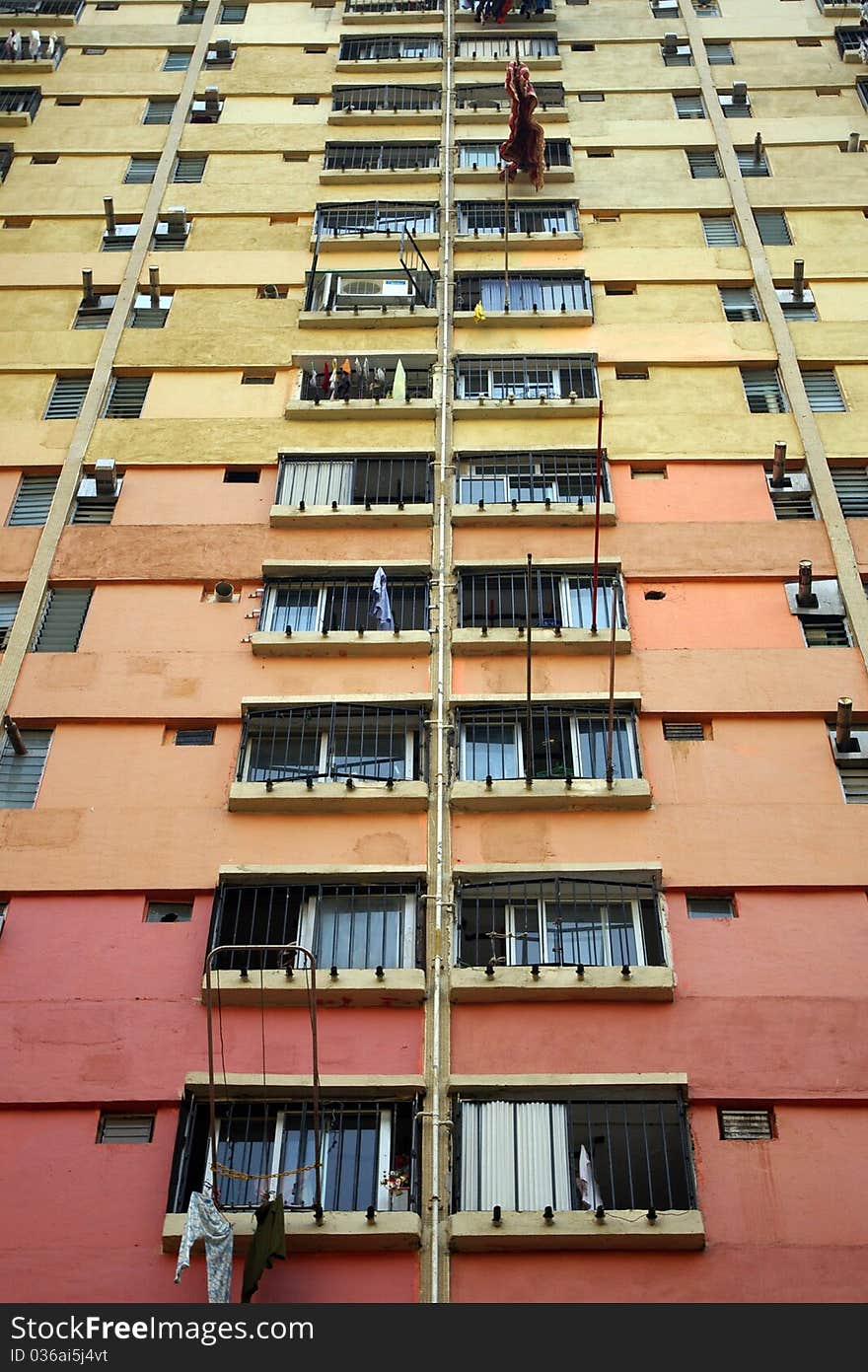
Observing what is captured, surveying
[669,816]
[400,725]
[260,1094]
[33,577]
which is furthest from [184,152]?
[260,1094]

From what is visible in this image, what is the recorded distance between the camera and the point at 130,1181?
17672mm

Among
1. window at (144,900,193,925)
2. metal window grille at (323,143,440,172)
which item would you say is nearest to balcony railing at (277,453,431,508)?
window at (144,900,193,925)

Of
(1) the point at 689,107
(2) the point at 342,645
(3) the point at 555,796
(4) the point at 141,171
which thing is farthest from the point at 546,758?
(1) the point at 689,107

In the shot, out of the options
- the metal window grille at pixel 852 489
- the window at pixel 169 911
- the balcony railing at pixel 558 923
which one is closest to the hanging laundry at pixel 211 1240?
the window at pixel 169 911

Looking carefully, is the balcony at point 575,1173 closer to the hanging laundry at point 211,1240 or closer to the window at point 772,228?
the hanging laundry at point 211,1240

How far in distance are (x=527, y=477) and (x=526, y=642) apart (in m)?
4.48

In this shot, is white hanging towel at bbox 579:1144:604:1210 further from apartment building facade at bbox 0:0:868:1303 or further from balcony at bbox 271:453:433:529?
balcony at bbox 271:453:433:529

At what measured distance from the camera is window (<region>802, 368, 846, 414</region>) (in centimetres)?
2784

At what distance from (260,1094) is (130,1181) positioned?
73.3 inches

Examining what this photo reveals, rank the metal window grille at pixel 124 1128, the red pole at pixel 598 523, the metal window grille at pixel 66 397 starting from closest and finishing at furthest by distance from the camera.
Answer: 1. the metal window grille at pixel 124 1128
2. the red pole at pixel 598 523
3. the metal window grille at pixel 66 397

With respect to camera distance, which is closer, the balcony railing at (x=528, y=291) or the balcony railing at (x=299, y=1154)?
the balcony railing at (x=299, y=1154)

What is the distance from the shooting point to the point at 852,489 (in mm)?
26000

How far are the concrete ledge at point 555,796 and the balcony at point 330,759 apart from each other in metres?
0.74

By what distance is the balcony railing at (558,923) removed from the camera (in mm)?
19781
